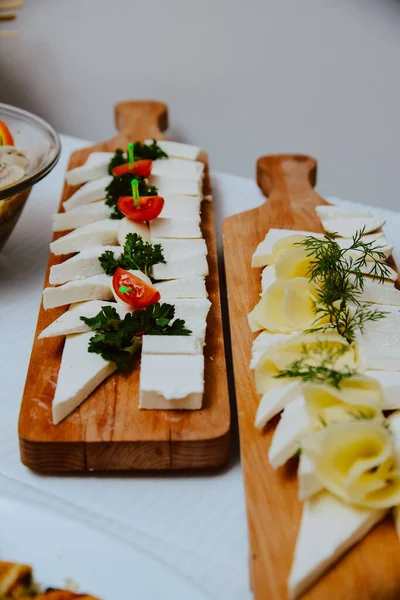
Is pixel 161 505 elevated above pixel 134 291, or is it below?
below

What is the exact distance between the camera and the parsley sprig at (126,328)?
A: 1.33 metres

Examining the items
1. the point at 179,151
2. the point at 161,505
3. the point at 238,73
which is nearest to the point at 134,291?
the point at 161,505

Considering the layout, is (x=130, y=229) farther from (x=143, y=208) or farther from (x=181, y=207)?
(x=181, y=207)

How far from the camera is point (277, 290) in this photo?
1.36 m

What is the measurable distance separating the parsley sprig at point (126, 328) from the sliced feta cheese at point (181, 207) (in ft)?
1.39

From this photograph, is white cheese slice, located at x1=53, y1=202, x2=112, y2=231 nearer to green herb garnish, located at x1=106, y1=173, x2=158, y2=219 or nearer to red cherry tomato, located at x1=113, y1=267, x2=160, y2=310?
green herb garnish, located at x1=106, y1=173, x2=158, y2=219

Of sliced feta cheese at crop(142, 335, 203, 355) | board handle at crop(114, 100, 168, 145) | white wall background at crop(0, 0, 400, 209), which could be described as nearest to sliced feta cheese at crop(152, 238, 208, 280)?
sliced feta cheese at crop(142, 335, 203, 355)

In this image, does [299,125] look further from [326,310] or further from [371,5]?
[326,310]

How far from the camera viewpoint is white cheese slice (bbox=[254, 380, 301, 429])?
1.16m

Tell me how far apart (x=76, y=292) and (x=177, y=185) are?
0.55 metres

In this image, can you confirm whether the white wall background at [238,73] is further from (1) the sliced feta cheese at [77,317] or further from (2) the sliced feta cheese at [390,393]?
(2) the sliced feta cheese at [390,393]

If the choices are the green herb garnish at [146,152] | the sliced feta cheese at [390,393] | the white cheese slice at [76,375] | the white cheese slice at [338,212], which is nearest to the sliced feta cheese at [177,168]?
the green herb garnish at [146,152]

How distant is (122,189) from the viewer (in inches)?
72.9

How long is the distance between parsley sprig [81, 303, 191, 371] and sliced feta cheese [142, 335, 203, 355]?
0.04m
